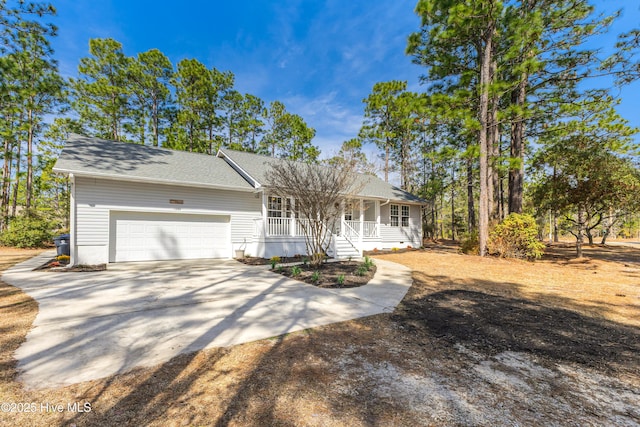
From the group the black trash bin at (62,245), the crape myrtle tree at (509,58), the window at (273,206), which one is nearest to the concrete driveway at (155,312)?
the black trash bin at (62,245)

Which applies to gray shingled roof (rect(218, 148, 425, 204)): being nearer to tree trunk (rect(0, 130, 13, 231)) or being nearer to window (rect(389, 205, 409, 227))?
window (rect(389, 205, 409, 227))

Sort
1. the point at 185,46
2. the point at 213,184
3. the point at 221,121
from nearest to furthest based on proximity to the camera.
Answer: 1. the point at 213,184
2. the point at 185,46
3. the point at 221,121

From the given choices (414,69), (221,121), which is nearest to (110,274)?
(414,69)

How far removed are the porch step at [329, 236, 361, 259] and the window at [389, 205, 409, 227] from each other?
218 inches

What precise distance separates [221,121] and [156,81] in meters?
5.16

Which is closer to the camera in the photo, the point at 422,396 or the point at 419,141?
the point at 422,396

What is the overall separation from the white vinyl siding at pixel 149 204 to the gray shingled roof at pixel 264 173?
1.22 m

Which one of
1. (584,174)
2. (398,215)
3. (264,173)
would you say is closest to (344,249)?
(264,173)

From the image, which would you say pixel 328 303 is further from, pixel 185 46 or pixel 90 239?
pixel 185 46

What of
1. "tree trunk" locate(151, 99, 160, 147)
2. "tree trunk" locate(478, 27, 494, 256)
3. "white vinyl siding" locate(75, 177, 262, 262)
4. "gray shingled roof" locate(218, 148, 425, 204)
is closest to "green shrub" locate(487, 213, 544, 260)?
"tree trunk" locate(478, 27, 494, 256)

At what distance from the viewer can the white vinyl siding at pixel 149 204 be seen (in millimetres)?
8680

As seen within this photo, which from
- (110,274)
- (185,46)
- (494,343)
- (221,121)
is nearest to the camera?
(494,343)

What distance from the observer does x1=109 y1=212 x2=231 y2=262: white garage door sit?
9.51 meters

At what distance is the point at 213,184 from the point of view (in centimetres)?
1048
